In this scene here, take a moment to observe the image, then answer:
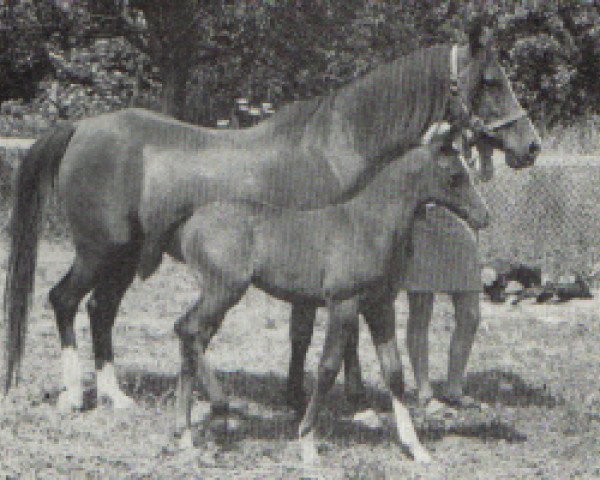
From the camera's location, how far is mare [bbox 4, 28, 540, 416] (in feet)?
20.0

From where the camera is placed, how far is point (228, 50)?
61.4ft

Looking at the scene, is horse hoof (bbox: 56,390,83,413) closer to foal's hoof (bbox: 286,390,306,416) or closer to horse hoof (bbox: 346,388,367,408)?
foal's hoof (bbox: 286,390,306,416)

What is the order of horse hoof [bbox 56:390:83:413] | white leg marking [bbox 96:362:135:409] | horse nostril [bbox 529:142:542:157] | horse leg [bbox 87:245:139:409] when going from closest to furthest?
1. horse nostril [bbox 529:142:542:157]
2. horse hoof [bbox 56:390:83:413]
3. white leg marking [bbox 96:362:135:409]
4. horse leg [bbox 87:245:139:409]

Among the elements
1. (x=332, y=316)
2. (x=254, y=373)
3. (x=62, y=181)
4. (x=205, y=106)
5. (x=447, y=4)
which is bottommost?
(x=254, y=373)

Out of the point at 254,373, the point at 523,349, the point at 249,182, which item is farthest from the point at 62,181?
the point at 523,349

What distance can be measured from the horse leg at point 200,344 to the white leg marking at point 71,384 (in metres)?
1.26

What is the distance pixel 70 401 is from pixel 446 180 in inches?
114

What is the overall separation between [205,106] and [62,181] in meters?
15.4

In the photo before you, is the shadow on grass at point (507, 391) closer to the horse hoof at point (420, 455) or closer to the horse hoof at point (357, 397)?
the horse hoof at point (357, 397)

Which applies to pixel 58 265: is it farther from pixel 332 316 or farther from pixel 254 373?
pixel 332 316

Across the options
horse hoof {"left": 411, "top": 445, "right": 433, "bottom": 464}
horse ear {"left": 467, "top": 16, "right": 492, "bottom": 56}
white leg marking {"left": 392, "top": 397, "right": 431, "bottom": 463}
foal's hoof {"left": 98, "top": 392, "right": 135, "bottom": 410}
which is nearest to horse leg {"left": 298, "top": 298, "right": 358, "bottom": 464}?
white leg marking {"left": 392, "top": 397, "right": 431, "bottom": 463}

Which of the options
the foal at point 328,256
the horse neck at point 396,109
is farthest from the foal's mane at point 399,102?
the foal at point 328,256

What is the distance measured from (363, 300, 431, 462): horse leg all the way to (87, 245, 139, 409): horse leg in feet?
6.42

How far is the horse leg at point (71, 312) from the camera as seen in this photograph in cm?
661
